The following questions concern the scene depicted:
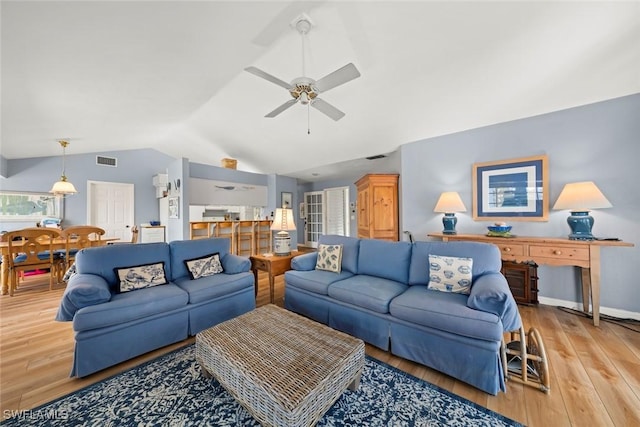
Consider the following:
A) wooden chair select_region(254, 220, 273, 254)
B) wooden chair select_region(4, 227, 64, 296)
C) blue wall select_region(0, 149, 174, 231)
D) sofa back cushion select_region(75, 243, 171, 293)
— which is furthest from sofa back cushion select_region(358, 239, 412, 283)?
blue wall select_region(0, 149, 174, 231)

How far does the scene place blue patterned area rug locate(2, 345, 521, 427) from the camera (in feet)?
4.52

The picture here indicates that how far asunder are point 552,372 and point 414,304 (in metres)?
1.09

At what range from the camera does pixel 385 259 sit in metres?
2.62

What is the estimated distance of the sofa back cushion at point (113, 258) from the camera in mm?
2223

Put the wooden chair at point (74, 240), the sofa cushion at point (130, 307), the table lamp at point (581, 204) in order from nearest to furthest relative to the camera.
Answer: the sofa cushion at point (130, 307) → the table lamp at point (581, 204) → the wooden chair at point (74, 240)

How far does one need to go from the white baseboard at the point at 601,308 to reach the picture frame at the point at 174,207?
6.44 m

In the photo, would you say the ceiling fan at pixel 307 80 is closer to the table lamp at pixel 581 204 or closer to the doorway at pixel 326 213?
the table lamp at pixel 581 204

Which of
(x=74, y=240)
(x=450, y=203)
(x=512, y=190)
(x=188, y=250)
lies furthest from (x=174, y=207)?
(x=512, y=190)

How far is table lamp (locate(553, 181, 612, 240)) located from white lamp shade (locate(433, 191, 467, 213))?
970 millimetres

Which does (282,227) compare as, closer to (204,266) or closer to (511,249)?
(204,266)

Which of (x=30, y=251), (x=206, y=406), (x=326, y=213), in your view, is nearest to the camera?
(x=206, y=406)

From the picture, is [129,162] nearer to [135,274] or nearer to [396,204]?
[135,274]

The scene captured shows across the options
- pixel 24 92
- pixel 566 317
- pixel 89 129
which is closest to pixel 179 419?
pixel 24 92

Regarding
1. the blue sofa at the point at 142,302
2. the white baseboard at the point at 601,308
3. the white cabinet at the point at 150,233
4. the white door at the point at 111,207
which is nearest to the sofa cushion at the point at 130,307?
the blue sofa at the point at 142,302
